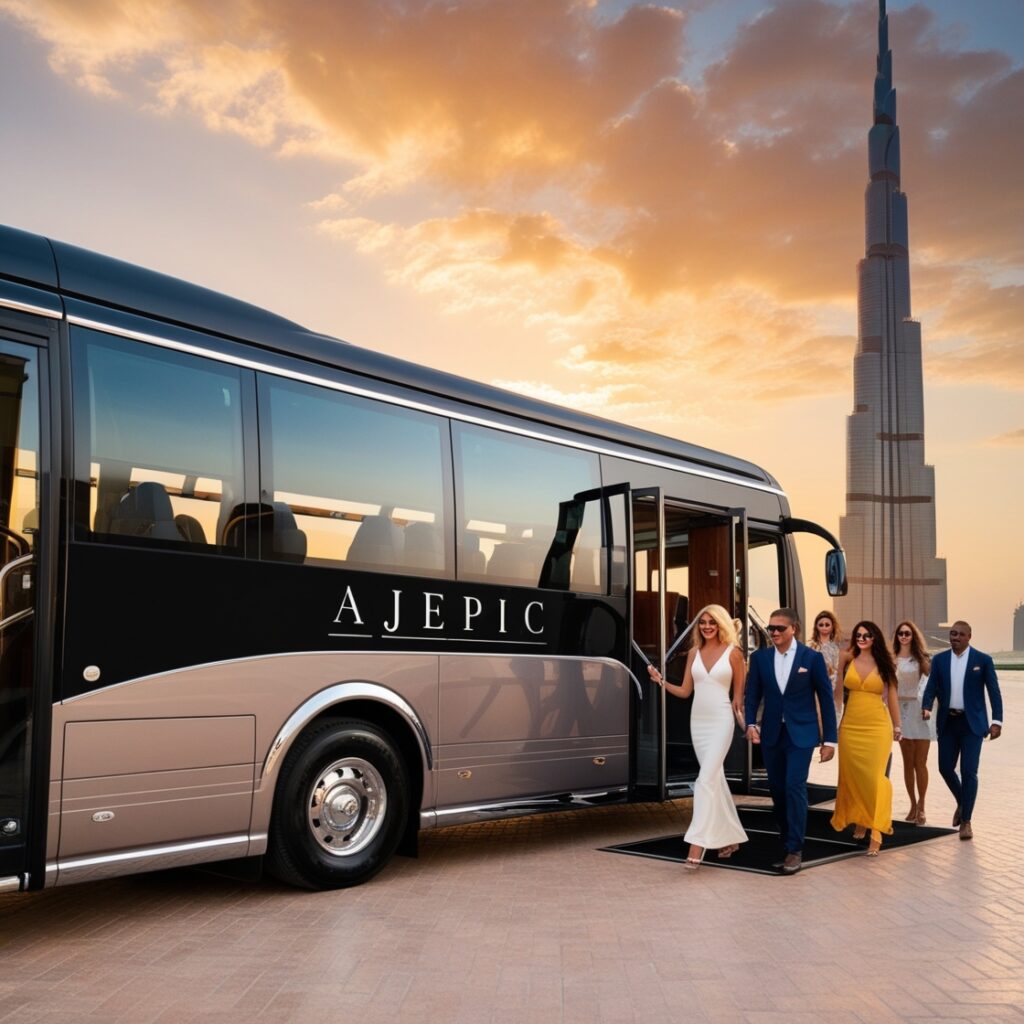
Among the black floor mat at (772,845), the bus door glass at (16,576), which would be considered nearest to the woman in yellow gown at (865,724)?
the black floor mat at (772,845)

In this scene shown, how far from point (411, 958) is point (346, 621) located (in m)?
2.40

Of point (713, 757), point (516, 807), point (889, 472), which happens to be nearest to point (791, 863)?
point (713, 757)

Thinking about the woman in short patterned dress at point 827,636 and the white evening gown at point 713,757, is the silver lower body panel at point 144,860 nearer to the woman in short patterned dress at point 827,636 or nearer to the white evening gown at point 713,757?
the white evening gown at point 713,757

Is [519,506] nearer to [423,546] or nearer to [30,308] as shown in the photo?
[423,546]

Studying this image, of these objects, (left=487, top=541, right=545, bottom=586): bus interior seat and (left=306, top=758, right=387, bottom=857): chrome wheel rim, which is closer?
(left=306, top=758, right=387, bottom=857): chrome wheel rim

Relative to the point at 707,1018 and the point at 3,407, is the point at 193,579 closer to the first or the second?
the point at 3,407

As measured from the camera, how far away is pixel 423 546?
8766 mm

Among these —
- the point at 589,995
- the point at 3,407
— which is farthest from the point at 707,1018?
the point at 3,407

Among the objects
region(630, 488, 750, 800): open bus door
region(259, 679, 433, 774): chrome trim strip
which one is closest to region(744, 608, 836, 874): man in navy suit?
region(630, 488, 750, 800): open bus door

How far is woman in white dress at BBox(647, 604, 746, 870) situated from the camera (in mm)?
9312

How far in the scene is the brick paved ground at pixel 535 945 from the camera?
5559 mm

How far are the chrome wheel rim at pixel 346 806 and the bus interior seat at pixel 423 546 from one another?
4.69ft

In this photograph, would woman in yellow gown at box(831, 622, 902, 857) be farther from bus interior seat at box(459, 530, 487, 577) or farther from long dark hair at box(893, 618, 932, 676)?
bus interior seat at box(459, 530, 487, 577)

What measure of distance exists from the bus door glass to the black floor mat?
522 centimetres
